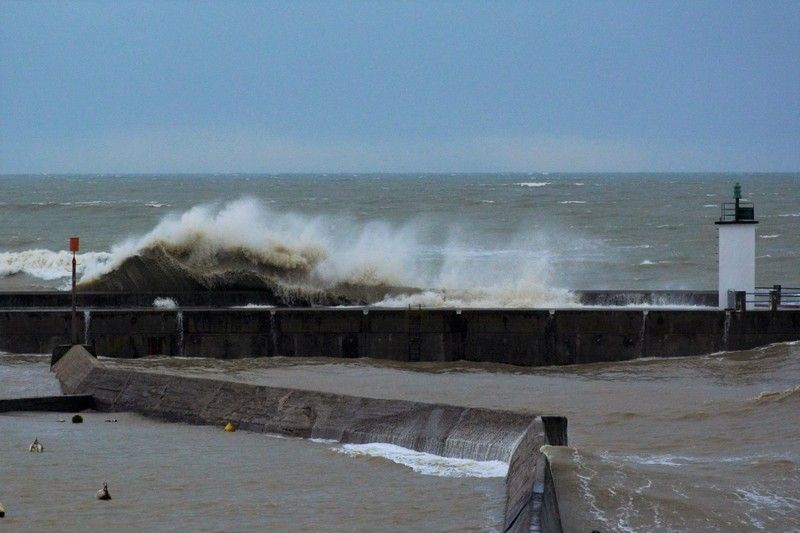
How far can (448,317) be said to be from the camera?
21.4m

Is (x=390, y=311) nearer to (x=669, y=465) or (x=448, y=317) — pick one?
(x=448, y=317)

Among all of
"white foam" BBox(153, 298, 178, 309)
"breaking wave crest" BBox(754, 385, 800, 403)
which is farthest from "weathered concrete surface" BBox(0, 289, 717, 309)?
"breaking wave crest" BBox(754, 385, 800, 403)

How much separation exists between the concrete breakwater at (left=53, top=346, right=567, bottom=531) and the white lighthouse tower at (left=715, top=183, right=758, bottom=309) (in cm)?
1049

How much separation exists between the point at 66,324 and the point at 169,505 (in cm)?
1153

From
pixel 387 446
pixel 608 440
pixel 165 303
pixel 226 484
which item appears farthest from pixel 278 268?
pixel 226 484

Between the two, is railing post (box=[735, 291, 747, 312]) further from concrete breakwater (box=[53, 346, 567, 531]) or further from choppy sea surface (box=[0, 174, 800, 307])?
concrete breakwater (box=[53, 346, 567, 531])

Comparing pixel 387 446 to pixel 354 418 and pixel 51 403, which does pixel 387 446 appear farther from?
pixel 51 403

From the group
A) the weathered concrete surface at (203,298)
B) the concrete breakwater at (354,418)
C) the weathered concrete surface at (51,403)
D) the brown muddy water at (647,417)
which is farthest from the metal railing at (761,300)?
the weathered concrete surface at (51,403)

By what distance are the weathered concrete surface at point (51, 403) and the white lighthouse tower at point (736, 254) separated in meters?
11.1

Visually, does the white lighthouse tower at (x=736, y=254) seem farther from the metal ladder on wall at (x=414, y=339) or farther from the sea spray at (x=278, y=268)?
the metal ladder on wall at (x=414, y=339)

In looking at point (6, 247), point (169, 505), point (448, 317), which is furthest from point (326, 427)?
point (6, 247)

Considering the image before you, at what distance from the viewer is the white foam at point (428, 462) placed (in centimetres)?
1126

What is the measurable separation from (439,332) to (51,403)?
7.56 meters

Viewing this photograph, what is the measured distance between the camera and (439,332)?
21.4 m
